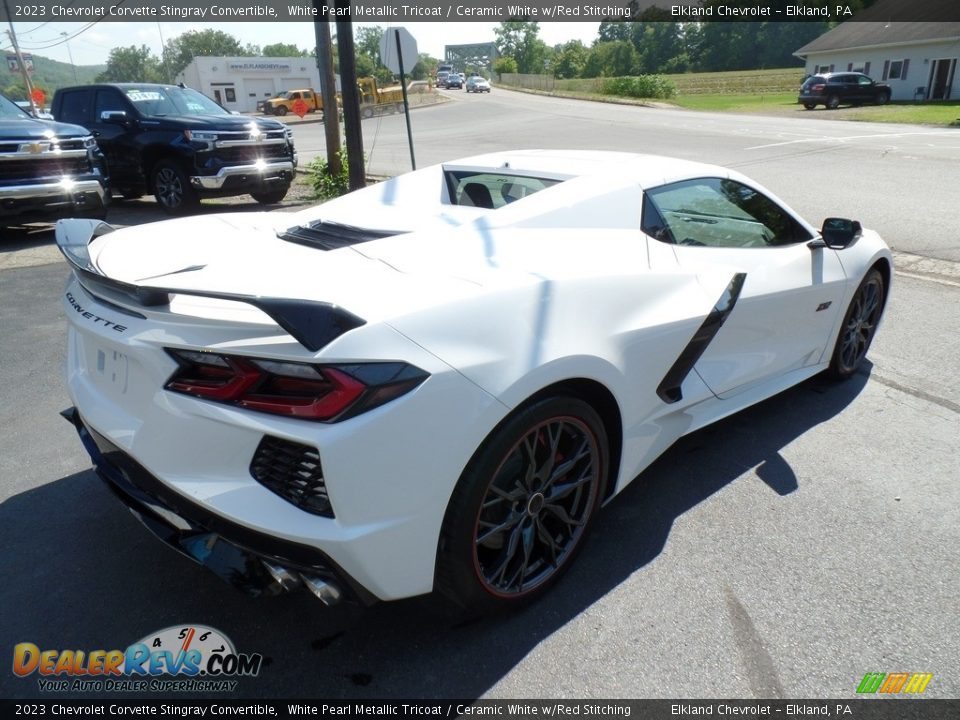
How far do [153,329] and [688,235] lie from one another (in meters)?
2.24

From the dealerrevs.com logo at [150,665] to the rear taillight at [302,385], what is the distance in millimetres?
907

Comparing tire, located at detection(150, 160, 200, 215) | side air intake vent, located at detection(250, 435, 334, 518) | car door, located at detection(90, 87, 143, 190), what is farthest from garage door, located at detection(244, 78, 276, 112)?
side air intake vent, located at detection(250, 435, 334, 518)

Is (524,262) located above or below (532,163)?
below

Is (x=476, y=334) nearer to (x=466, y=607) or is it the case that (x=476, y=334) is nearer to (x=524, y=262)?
(x=524, y=262)

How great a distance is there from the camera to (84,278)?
256cm

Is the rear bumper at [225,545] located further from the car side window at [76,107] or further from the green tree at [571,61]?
the green tree at [571,61]

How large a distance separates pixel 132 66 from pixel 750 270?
15588 centimetres

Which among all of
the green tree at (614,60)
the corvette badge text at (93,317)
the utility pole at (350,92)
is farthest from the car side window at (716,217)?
Answer: the green tree at (614,60)

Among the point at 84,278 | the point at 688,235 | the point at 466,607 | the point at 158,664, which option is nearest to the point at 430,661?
the point at 466,607

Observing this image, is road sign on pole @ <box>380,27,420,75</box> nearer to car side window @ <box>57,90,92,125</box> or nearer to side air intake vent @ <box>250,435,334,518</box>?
car side window @ <box>57,90,92,125</box>

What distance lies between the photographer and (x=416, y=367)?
2.01 metres

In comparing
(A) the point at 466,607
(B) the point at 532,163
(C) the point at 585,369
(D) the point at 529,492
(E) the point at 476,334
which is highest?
(B) the point at 532,163

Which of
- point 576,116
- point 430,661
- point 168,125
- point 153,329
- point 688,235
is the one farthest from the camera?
point 576,116

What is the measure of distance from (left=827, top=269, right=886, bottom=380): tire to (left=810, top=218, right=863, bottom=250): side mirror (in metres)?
0.52
